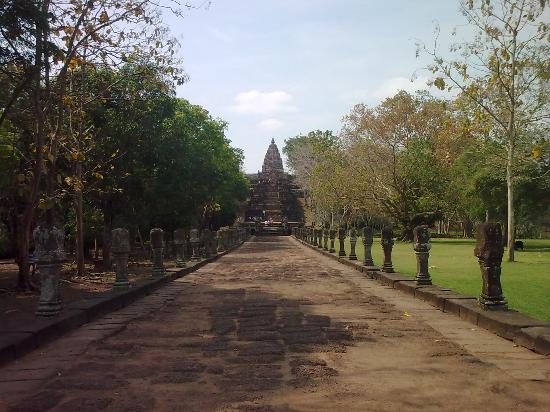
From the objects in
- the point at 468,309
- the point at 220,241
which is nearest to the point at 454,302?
the point at 468,309

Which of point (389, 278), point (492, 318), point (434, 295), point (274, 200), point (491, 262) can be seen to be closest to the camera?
point (492, 318)

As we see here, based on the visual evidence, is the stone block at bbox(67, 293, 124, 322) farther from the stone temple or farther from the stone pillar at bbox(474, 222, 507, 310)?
the stone temple

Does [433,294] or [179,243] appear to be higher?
[179,243]

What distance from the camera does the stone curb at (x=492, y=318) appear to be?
19.6ft

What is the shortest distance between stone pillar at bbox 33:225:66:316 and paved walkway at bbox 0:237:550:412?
1.99 ft

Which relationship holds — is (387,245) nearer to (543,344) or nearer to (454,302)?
(454,302)

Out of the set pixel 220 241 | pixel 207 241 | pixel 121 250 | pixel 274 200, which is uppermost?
pixel 274 200

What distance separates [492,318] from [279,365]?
3150 millimetres

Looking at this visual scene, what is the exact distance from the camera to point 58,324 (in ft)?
23.3

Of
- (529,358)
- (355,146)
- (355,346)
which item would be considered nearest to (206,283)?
(355,346)

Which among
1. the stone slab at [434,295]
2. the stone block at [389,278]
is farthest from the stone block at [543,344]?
the stone block at [389,278]

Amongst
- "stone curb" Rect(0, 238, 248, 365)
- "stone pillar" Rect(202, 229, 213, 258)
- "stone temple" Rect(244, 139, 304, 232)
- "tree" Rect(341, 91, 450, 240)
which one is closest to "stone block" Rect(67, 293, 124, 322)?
"stone curb" Rect(0, 238, 248, 365)

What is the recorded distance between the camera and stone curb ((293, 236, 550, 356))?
19.6 feet

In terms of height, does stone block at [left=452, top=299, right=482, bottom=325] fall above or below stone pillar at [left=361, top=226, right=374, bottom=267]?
below
